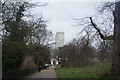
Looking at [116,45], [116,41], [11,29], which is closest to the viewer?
[116,45]

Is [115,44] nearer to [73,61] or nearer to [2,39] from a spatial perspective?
[2,39]

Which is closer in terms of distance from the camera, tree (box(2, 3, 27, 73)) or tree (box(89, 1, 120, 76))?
tree (box(89, 1, 120, 76))

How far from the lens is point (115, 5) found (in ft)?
74.7

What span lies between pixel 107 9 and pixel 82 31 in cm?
424

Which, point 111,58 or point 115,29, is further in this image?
point 115,29

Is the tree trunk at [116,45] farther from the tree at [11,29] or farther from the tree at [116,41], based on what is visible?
the tree at [11,29]

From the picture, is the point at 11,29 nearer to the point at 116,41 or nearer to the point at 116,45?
the point at 116,41

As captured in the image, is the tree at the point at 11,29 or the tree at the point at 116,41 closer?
the tree at the point at 116,41

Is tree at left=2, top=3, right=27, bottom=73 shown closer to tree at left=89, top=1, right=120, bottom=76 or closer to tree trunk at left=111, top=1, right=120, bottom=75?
tree at left=89, top=1, right=120, bottom=76

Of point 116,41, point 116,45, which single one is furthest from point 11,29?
point 116,45

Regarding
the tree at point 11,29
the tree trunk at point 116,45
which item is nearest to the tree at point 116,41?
the tree trunk at point 116,45

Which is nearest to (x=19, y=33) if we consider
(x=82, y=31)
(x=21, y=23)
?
(x=21, y=23)

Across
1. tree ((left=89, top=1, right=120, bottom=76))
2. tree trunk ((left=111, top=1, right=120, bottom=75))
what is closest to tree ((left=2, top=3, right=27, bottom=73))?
tree ((left=89, top=1, right=120, bottom=76))

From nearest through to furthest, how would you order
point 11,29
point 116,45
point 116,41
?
point 116,45 < point 116,41 < point 11,29
